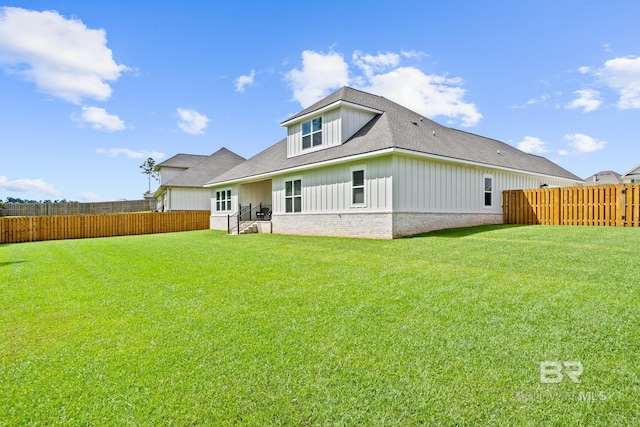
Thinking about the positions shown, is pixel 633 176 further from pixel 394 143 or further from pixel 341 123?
pixel 394 143

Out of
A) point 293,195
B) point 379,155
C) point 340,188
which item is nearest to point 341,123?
point 340,188

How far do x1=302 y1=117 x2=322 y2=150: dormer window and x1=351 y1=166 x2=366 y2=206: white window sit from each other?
3.75 meters

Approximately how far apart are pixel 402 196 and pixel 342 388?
35.3 feet

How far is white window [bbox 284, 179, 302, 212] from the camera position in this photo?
17.1 meters

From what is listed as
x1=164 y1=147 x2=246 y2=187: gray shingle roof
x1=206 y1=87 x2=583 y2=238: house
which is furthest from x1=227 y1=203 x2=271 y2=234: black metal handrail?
x1=164 y1=147 x2=246 y2=187: gray shingle roof

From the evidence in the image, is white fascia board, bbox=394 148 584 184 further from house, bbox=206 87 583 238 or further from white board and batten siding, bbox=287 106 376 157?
white board and batten siding, bbox=287 106 376 157

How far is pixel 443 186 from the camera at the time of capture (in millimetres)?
14383

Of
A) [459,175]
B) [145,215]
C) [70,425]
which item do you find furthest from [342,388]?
[145,215]

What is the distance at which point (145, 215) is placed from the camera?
2447 cm

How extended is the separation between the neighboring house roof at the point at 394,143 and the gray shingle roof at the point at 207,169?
10002mm

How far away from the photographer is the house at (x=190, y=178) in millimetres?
30047

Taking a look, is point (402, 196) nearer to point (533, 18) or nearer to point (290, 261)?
point (290, 261)

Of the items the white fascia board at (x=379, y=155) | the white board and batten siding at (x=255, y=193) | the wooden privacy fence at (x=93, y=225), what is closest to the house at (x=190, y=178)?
the wooden privacy fence at (x=93, y=225)

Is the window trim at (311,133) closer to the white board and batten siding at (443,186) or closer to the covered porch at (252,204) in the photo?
the covered porch at (252,204)
